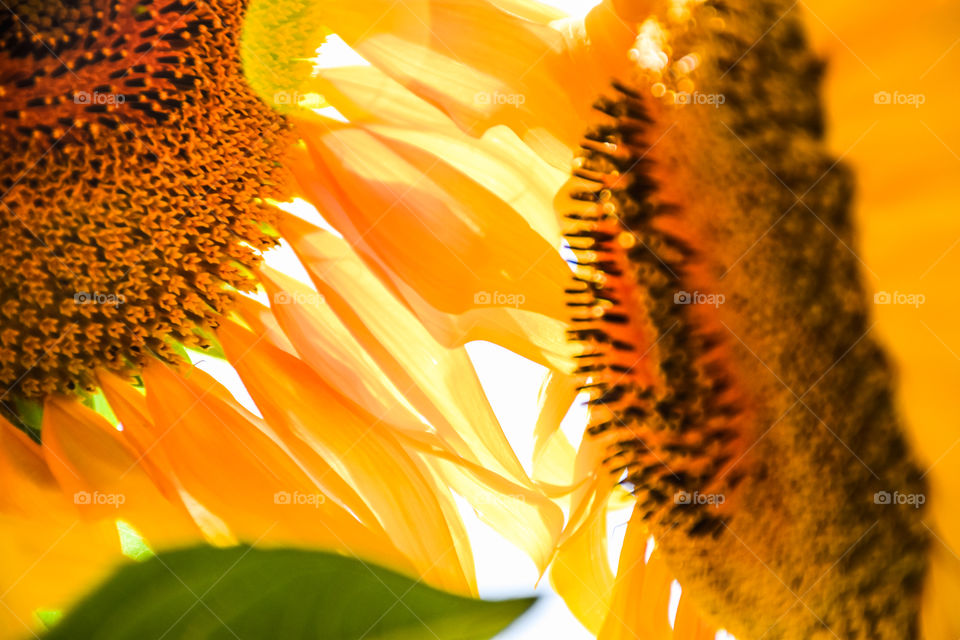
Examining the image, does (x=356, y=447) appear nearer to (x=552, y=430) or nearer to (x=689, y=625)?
(x=552, y=430)

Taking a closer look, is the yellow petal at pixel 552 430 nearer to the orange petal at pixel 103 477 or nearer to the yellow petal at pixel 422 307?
the yellow petal at pixel 422 307

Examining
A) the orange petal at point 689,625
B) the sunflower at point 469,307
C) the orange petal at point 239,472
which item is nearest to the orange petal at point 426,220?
the sunflower at point 469,307

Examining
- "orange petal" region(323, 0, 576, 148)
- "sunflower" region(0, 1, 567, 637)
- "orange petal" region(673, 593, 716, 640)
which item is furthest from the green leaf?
"orange petal" region(323, 0, 576, 148)

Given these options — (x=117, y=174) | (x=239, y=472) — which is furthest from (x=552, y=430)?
(x=117, y=174)

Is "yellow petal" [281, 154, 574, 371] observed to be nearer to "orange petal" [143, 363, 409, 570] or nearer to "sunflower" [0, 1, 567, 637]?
"sunflower" [0, 1, 567, 637]

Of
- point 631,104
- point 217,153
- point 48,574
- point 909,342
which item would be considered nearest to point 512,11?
point 631,104

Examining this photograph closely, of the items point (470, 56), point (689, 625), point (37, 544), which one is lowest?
point (37, 544)
